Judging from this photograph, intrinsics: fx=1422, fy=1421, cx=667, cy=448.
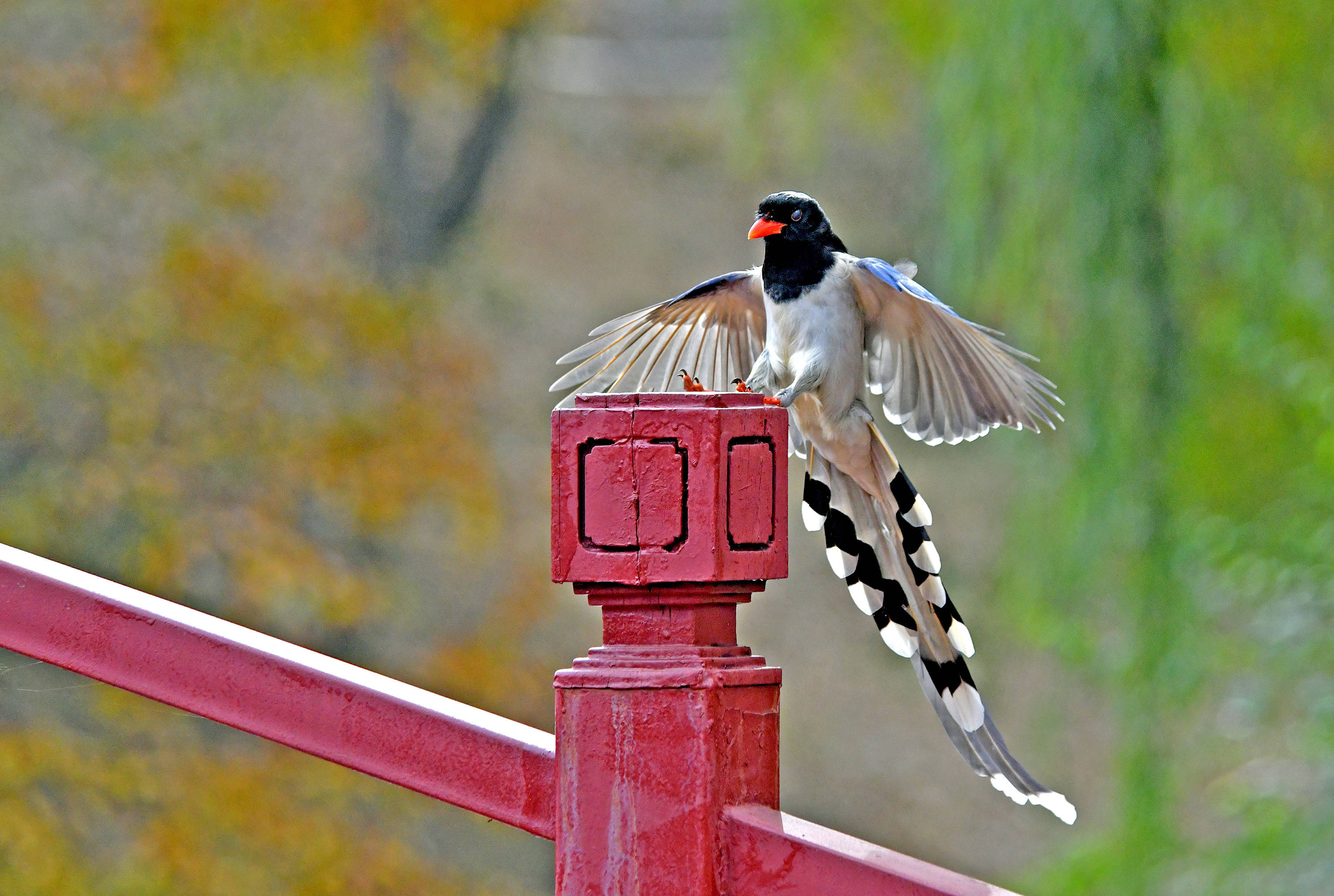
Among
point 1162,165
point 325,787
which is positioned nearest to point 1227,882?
point 1162,165

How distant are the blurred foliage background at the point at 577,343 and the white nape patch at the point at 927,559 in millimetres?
Result: 968

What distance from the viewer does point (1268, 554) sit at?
9.93 feet

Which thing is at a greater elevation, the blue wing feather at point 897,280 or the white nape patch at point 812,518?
the blue wing feather at point 897,280

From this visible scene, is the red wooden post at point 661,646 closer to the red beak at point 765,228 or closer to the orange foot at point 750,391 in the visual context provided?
the orange foot at point 750,391

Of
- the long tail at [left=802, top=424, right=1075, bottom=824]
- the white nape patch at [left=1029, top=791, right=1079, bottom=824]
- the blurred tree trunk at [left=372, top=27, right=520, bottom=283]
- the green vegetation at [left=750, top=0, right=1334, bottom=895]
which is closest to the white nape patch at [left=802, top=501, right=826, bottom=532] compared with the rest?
the long tail at [left=802, top=424, right=1075, bottom=824]

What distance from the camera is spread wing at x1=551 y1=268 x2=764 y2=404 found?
1824 millimetres

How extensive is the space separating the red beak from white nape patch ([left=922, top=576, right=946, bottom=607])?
1.70 ft

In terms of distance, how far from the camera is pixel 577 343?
872 cm

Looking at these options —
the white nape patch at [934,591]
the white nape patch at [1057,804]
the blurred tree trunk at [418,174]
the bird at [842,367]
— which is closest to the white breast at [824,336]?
the bird at [842,367]

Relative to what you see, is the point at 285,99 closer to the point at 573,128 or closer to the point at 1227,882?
the point at 573,128

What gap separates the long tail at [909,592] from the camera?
1400 millimetres

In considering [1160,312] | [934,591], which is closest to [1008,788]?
[934,591]

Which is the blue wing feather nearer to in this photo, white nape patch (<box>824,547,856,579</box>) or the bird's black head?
the bird's black head

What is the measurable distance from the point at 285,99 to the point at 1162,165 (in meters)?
5.46
